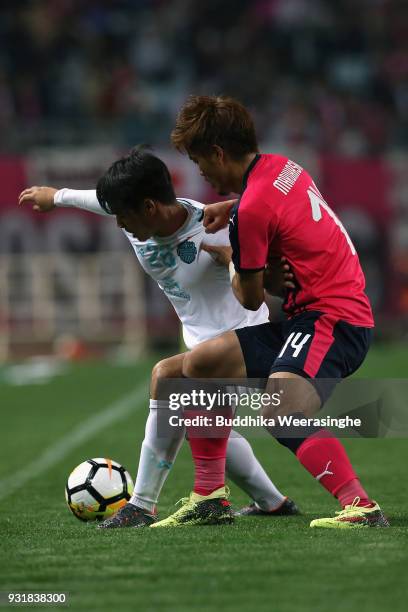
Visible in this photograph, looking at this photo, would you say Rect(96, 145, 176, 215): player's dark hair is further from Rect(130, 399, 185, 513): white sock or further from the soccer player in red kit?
Rect(130, 399, 185, 513): white sock

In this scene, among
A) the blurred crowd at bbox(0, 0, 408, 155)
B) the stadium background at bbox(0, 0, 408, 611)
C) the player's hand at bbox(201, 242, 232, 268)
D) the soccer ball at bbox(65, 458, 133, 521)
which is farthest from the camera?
the blurred crowd at bbox(0, 0, 408, 155)

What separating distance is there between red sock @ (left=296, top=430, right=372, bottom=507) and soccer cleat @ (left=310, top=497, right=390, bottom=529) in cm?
3

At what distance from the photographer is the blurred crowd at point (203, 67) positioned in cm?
2022

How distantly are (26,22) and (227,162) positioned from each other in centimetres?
1687

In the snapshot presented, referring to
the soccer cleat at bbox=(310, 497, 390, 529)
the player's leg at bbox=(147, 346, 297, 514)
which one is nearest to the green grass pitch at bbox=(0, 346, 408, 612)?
the soccer cleat at bbox=(310, 497, 390, 529)

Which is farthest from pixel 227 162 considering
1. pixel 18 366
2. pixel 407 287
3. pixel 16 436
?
pixel 407 287

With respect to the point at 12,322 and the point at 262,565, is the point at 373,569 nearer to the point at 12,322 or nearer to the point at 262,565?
the point at 262,565

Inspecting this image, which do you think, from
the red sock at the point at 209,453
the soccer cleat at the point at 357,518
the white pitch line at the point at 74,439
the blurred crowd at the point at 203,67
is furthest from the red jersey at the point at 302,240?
the blurred crowd at the point at 203,67

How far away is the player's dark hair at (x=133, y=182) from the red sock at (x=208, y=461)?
1.04 m

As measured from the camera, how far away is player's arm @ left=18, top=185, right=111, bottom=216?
5.70 meters

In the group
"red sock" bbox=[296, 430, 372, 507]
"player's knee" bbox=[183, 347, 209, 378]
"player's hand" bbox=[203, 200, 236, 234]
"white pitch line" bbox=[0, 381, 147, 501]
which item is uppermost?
"player's hand" bbox=[203, 200, 236, 234]

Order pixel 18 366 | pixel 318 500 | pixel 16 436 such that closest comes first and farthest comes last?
pixel 318 500, pixel 16 436, pixel 18 366

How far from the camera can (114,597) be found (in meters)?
3.77

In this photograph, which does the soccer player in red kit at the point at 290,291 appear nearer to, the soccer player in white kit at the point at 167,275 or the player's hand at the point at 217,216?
the player's hand at the point at 217,216
